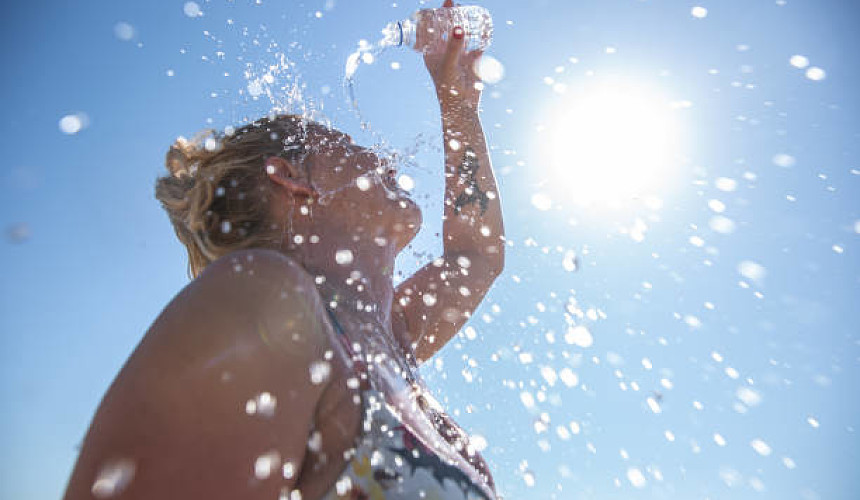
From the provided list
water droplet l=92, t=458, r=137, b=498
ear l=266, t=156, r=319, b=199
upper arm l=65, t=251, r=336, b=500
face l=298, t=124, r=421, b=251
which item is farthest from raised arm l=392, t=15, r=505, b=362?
water droplet l=92, t=458, r=137, b=498

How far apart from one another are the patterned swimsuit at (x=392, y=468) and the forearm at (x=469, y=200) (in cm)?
209

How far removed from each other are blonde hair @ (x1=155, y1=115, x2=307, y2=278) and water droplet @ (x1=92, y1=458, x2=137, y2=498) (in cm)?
153

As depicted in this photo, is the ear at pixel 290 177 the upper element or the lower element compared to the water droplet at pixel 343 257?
upper

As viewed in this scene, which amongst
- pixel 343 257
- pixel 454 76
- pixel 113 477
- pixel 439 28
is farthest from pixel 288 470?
pixel 439 28

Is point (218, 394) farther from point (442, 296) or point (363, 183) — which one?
point (442, 296)

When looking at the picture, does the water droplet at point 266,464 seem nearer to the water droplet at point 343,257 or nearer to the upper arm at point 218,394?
the upper arm at point 218,394

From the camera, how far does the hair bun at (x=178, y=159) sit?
2.96 meters

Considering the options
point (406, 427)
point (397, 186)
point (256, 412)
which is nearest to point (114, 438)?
point (256, 412)

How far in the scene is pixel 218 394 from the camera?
1.27 metres

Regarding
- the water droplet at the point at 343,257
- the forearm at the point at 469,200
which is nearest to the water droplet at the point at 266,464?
the water droplet at the point at 343,257

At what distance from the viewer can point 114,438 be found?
1.14 meters

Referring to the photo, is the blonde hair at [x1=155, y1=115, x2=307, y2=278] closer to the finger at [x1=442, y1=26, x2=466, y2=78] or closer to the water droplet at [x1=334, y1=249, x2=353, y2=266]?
the water droplet at [x1=334, y1=249, x2=353, y2=266]

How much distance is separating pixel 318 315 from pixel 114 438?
25.5 inches

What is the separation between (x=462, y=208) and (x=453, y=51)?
120 centimetres
